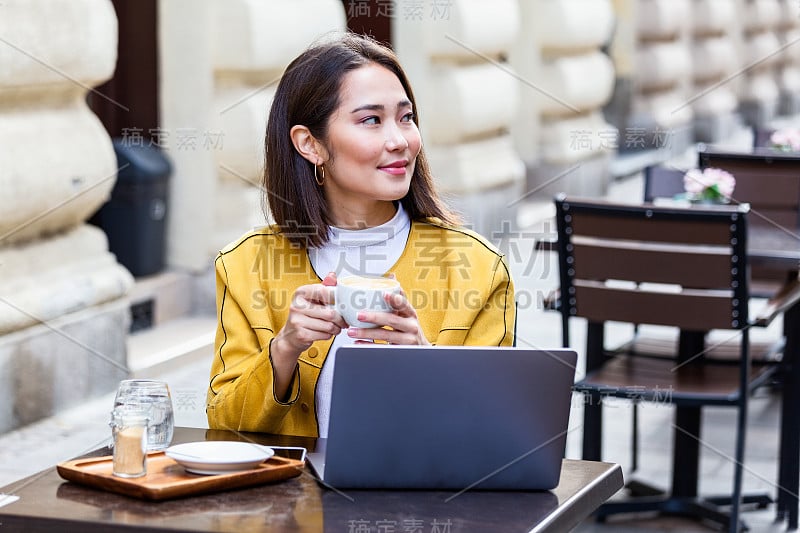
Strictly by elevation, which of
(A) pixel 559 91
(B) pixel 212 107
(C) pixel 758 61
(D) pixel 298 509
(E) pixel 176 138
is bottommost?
(D) pixel 298 509

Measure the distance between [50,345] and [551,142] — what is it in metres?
Answer: 5.97

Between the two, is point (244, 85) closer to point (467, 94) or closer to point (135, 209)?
point (135, 209)

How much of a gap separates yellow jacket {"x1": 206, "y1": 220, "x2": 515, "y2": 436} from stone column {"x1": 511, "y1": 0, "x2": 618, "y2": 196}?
7403mm

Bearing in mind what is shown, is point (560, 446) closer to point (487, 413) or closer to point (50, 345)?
point (487, 413)

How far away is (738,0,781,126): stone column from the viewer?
17.5 metres

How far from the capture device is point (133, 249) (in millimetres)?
5812

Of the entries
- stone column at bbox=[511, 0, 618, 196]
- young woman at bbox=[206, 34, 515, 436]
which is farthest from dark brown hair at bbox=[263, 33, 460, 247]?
stone column at bbox=[511, 0, 618, 196]

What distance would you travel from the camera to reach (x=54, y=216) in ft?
15.6

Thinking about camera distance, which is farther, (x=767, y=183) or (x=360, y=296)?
(x=767, y=183)

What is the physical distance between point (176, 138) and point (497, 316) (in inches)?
154

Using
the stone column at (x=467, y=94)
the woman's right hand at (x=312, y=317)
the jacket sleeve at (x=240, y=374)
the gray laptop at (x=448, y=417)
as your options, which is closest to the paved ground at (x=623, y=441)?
the jacket sleeve at (x=240, y=374)

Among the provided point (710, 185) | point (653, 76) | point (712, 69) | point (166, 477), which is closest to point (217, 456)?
point (166, 477)

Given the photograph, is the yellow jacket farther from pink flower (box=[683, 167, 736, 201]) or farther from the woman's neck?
pink flower (box=[683, 167, 736, 201])

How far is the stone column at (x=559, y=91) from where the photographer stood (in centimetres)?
970
